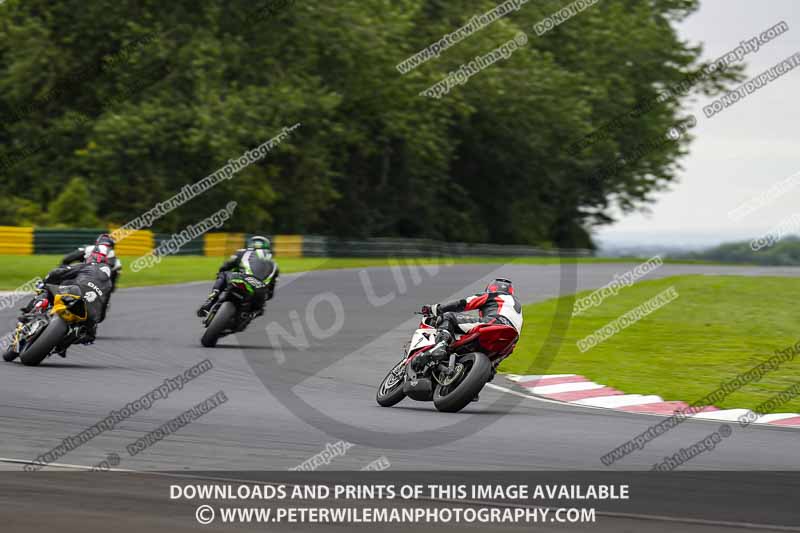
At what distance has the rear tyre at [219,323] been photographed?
17766 millimetres

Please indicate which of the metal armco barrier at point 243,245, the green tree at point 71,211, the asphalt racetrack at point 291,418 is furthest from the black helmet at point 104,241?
the green tree at point 71,211

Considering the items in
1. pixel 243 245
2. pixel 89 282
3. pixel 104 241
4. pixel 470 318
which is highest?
pixel 243 245

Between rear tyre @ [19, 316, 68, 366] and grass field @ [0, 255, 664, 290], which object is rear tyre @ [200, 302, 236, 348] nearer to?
rear tyre @ [19, 316, 68, 366]

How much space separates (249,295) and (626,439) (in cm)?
827

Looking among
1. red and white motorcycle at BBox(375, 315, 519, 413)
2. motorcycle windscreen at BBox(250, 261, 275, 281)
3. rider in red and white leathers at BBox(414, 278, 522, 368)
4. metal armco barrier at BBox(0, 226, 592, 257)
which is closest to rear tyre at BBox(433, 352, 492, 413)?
red and white motorcycle at BBox(375, 315, 519, 413)

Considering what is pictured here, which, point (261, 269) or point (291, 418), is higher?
point (261, 269)

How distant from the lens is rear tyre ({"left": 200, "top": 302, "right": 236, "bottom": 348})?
17.8m

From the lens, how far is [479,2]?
185ft

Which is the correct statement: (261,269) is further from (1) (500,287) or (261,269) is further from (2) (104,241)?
(1) (500,287)

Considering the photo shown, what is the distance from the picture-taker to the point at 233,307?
1788 centimetres

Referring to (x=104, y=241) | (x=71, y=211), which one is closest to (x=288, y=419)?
(x=104, y=241)

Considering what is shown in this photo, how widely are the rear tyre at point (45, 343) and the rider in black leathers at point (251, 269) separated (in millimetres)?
3388

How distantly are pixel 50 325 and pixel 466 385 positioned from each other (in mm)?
5491

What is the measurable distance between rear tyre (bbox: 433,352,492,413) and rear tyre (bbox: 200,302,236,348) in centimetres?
614
